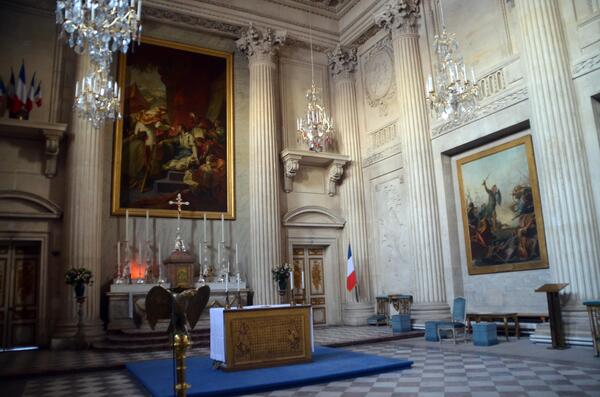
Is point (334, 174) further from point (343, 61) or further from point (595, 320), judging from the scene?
point (595, 320)

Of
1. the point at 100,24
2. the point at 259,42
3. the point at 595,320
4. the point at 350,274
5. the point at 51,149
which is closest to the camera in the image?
the point at 100,24

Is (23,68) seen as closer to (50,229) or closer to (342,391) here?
(50,229)

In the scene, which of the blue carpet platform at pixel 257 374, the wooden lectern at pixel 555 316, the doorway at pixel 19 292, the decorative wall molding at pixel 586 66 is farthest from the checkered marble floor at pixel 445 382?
the decorative wall molding at pixel 586 66

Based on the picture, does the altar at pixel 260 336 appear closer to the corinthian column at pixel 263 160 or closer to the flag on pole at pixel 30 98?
the corinthian column at pixel 263 160

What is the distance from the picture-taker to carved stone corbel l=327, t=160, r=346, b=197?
13.4 m

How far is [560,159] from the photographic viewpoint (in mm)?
7691

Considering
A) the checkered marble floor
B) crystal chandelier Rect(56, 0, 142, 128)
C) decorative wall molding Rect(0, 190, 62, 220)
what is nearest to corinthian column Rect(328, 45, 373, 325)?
the checkered marble floor

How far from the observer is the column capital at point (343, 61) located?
14047 millimetres

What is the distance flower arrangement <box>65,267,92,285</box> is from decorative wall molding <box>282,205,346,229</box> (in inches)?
198

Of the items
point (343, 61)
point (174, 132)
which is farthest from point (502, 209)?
point (174, 132)

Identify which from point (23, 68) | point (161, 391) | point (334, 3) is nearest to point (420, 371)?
point (161, 391)

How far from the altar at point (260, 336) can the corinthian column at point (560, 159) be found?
4.07 metres

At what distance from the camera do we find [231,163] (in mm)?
12539

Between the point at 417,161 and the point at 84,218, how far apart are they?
741 cm
